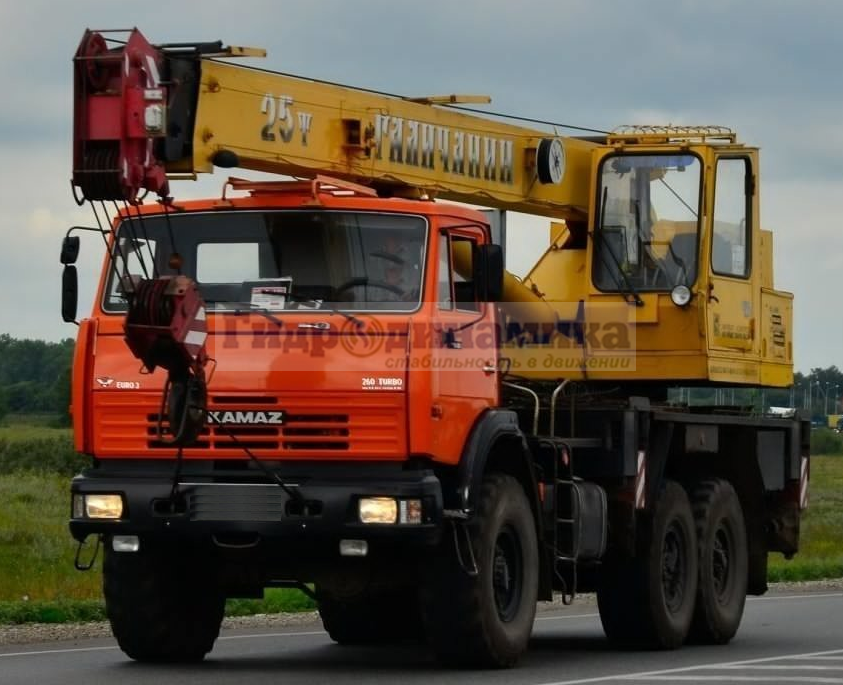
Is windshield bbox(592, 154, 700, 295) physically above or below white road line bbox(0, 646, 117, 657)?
above

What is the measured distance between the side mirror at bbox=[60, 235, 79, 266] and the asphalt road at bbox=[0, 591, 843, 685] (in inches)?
108

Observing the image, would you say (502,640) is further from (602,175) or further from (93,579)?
(93,579)

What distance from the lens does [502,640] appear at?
45.0 feet

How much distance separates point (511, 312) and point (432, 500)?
4617mm

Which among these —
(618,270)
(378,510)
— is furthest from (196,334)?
(618,270)

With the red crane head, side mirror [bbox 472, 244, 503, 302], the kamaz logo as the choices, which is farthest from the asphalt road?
the red crane head

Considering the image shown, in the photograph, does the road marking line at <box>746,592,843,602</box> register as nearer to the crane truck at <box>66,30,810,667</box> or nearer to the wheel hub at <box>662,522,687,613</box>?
the wheel hub at <box>662,522,687,613</box>

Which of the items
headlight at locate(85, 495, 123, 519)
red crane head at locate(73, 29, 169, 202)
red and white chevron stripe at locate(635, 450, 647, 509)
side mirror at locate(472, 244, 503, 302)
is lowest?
headlight at locate(85, 495, 123, 519)

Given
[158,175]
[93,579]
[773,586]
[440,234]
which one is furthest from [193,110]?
[773,586]

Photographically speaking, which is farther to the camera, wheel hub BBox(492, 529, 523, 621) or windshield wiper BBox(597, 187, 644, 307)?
windshield wiper BBox(597, 187, 644, 307)

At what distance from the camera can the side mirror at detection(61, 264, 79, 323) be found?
44.2 feet

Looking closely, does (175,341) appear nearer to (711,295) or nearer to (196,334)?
(196,334)

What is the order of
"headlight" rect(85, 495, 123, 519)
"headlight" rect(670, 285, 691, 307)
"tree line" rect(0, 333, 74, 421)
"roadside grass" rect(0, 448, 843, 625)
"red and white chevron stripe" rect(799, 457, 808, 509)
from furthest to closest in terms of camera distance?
"tree line" rect(0, 333, 74, 421)
"red and white chevron stripe" rect(799, 457, 808, 509)
"roadside grass" rect(0, 448, 843, 625)
"headlight" rect(670, 285, 691, 307)
"headlight" rect(85, 495, 123, 519)

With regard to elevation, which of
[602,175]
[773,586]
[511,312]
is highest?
[602,175]
